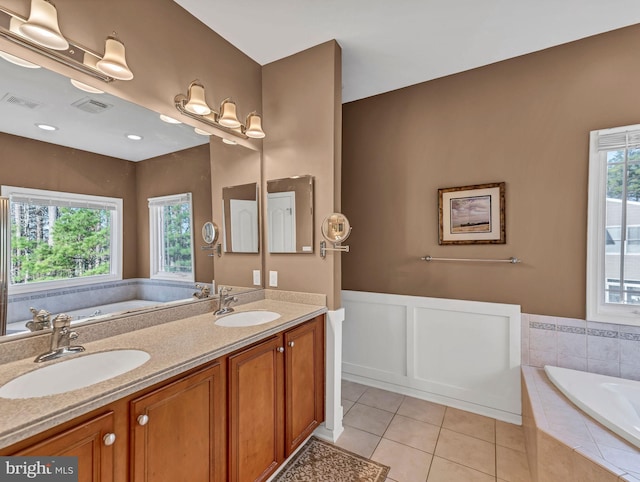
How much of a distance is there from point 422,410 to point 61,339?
96.8 inches

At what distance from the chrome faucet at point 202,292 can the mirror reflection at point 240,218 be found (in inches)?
12.0

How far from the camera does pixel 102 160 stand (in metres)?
1.50

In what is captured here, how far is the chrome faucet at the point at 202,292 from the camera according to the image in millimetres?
1913

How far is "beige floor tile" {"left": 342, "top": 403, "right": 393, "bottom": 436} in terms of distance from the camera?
219 centimetres

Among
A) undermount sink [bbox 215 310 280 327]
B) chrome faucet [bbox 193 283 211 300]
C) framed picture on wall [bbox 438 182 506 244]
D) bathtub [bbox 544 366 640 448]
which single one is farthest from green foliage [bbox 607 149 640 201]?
chrome faucet [bbox 193 283 211 300]

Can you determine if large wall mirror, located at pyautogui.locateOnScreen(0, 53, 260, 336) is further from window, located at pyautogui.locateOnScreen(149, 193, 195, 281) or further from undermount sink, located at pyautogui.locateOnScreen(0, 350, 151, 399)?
undermount sink, located at pyautogui.locateOnScreen(0, 350, 151, 399)

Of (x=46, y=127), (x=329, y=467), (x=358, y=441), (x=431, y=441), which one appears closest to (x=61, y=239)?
(x=46, y=127)

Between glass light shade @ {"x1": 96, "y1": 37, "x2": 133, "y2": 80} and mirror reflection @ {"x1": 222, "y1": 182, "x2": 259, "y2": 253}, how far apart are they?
91cm

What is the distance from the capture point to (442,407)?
2463 millimetres

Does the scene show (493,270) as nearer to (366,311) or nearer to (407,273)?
(407,273)

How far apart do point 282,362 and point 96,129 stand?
157 centimetres

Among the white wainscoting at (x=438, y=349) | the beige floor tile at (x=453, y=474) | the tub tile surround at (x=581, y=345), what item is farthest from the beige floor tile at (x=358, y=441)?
the tub tile surround at (x=581, y=345)

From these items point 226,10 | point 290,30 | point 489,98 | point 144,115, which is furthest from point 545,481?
point 226,10

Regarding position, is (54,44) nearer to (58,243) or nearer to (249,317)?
Result: (58,243)
